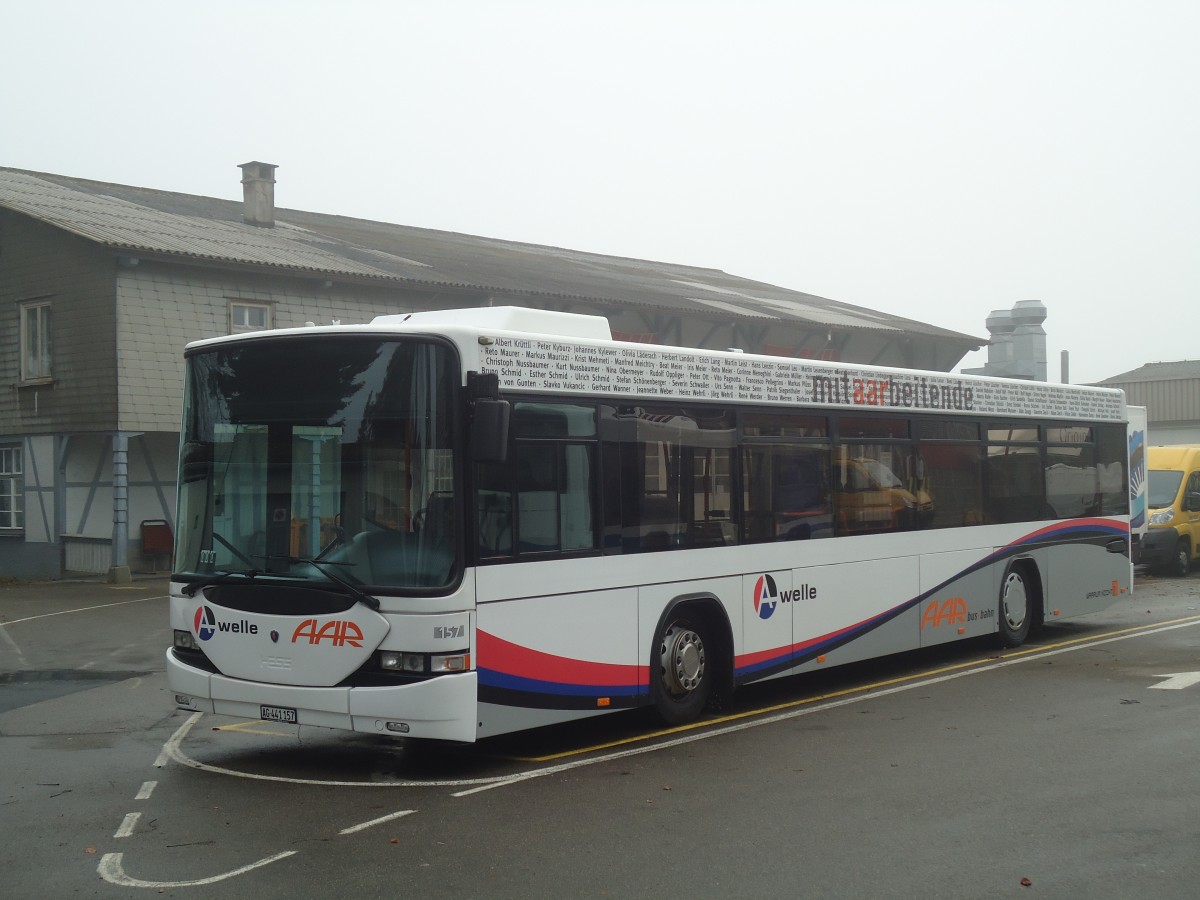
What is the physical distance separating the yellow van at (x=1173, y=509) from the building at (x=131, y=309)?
11.8m

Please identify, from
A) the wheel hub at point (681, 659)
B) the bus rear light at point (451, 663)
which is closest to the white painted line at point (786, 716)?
the wheel hub at point (681, 659)

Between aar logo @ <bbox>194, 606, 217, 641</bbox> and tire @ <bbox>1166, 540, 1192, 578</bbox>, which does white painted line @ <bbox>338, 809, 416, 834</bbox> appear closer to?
aar logo @ <bbox>194, 606, 217, 641</bbox>

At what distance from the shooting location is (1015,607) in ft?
46.0

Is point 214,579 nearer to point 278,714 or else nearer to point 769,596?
point 278,714

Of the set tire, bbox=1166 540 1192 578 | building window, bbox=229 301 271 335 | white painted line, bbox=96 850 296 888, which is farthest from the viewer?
building window, bbox=229 301 271 335

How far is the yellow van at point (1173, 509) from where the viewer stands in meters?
24.2

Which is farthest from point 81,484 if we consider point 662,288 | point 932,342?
point 932,342

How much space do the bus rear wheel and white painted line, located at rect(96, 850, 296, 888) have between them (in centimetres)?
925

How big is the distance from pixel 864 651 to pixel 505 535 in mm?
4612

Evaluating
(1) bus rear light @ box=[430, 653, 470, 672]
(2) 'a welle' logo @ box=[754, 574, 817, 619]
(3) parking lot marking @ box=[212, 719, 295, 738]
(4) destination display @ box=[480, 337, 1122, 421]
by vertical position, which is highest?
(4) destination display @ box=[480, 337, 1122, 421]

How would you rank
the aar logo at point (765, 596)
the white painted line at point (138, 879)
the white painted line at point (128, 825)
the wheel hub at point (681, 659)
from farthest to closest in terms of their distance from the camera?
the aar logo at point (765, 596), the wheel hub at point (681, 659), the white painted line at point (128, 825), the white painted line at point (138, 879)

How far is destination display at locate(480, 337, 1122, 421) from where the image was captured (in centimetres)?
865

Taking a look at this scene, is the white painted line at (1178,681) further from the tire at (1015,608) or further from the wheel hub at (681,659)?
the wheel hub at (681,659)

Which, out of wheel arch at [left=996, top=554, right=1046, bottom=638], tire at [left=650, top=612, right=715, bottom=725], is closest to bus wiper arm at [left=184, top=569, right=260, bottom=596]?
tire at [left=650, top=612, right=715, bottom=725]
